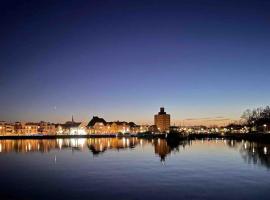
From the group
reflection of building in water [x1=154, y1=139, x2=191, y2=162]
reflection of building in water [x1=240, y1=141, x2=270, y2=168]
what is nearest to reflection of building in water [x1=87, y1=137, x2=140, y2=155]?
reflection of building in water [x1=154, y1=139, x2=191, y2=162]

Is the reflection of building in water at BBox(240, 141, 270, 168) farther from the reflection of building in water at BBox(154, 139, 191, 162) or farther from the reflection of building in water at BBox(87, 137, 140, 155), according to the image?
the reflection of building in water at BBox(87, 137, 140, 155)

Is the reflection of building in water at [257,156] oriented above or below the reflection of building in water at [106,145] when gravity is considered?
above

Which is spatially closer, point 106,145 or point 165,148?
point 165,148

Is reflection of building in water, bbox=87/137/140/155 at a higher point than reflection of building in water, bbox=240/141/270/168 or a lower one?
lower

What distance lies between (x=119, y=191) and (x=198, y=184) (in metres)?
7.56

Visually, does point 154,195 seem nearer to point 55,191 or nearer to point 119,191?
point 119,191

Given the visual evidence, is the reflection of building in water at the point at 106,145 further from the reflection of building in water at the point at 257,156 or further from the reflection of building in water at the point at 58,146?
the reflection of building in water at the point at 257,156

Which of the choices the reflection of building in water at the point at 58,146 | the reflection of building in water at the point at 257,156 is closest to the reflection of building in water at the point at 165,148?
the reflection of building in water at the point at 58,146

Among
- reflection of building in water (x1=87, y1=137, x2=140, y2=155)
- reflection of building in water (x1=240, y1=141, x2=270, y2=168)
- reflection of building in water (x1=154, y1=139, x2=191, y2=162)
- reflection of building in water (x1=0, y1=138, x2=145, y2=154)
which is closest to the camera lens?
reflection of building in water (x1=240, y1=141, x2=270, y2=168)

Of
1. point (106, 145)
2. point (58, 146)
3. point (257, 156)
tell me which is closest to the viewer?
point (257, 156)

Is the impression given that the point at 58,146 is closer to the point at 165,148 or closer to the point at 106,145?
the point at 106,145

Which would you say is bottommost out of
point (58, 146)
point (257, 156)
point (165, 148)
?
point (165, 148)

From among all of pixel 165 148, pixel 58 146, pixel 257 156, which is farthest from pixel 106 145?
pixel 257 156

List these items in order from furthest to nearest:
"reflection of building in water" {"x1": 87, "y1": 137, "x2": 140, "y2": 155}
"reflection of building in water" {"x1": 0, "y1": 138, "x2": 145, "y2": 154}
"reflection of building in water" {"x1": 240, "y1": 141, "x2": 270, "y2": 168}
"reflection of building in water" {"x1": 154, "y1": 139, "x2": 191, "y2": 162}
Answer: "reflection of building in water" {"x1": 0, "y1": 138, "x2": 145, "y2": 154}, "reflection of building in water" {"x1": 87, "y1": 137, "x2": 140, "y2": 155}, "reflection of building in water" {"x1": 154, "y1": 139, "x2": 191, "y2": 162}, "reflection of building in water" {"x1": 240, "y1": 141, "x2": 270, "y2": 168}
